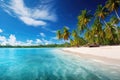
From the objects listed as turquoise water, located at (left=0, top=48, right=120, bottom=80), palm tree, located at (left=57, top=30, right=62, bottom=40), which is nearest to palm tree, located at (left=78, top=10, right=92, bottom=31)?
palm tree, located at (left=57, top=30, right=62, bottom=40)

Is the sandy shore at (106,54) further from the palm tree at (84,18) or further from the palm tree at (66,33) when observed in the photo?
the palm tree at (66,33)

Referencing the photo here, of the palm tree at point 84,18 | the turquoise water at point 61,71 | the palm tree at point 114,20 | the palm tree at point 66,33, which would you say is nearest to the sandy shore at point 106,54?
the turquoise water at point 61,71

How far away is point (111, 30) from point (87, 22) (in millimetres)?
7541

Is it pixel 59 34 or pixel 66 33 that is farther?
pixel 59 34

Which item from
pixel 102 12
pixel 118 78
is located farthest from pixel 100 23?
pixel 118 78

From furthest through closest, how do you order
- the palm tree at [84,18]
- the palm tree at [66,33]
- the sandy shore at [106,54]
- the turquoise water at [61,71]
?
the palm tree at [66,33] < the palm tree at [84,18] < the sandy shore at [106,54] < the turquoise water at [61,71]

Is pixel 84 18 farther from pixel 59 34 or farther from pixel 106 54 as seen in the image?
pixel 106 54

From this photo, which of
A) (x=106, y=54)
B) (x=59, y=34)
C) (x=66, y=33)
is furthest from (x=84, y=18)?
(x=106, y=54)

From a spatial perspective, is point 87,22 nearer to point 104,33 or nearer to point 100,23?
point 100,23

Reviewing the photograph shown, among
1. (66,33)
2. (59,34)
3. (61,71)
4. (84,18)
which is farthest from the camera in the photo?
(59,34)

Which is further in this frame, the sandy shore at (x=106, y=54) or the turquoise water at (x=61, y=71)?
the sandy shore at (x=106, y=54)

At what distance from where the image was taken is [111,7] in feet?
100

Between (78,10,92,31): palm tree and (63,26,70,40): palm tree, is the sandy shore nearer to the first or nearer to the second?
(78,10,92,31): palm tree

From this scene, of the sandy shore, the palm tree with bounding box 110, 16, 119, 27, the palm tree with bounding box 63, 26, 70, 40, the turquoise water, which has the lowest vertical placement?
the turquoise water
